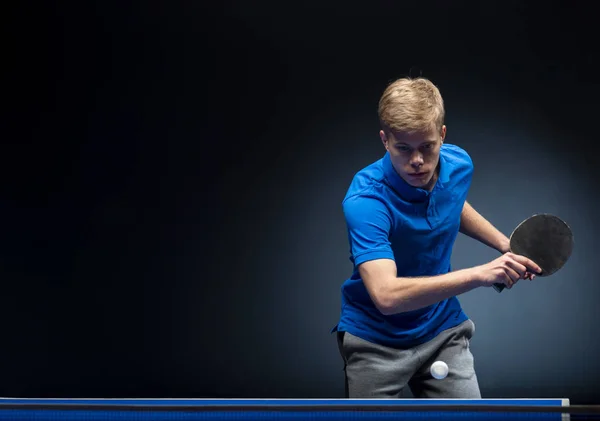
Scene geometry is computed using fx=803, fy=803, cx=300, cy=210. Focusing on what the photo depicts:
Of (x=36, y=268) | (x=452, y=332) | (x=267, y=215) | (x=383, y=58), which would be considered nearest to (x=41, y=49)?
(x=36, y=268)

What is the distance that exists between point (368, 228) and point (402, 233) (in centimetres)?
16

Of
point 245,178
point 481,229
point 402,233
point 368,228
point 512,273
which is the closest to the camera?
point 512,273

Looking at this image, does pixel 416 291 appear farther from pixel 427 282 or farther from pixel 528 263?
pixel 528 263

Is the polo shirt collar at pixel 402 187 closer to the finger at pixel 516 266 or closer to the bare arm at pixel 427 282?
the bare arm at pixel 427 282

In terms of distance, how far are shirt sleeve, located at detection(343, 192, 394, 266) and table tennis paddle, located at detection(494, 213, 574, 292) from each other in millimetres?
385

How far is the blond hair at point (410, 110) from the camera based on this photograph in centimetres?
237

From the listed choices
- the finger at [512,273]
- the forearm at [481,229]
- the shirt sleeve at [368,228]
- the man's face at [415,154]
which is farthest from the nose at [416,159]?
the forearm at [481,229]

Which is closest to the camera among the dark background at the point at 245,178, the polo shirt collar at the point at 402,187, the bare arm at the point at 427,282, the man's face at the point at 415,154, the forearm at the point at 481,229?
the bare arm at the point at 427,282

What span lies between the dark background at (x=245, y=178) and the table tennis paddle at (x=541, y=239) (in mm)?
2507

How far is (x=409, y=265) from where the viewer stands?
2.58 metres

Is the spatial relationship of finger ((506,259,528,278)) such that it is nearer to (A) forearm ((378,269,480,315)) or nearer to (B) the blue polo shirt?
(A) forearm ((378,269,480,315))

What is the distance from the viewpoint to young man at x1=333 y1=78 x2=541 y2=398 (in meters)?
2.34

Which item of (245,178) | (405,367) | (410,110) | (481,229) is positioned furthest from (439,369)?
(245,178)

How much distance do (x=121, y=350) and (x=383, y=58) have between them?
2.49 meters
